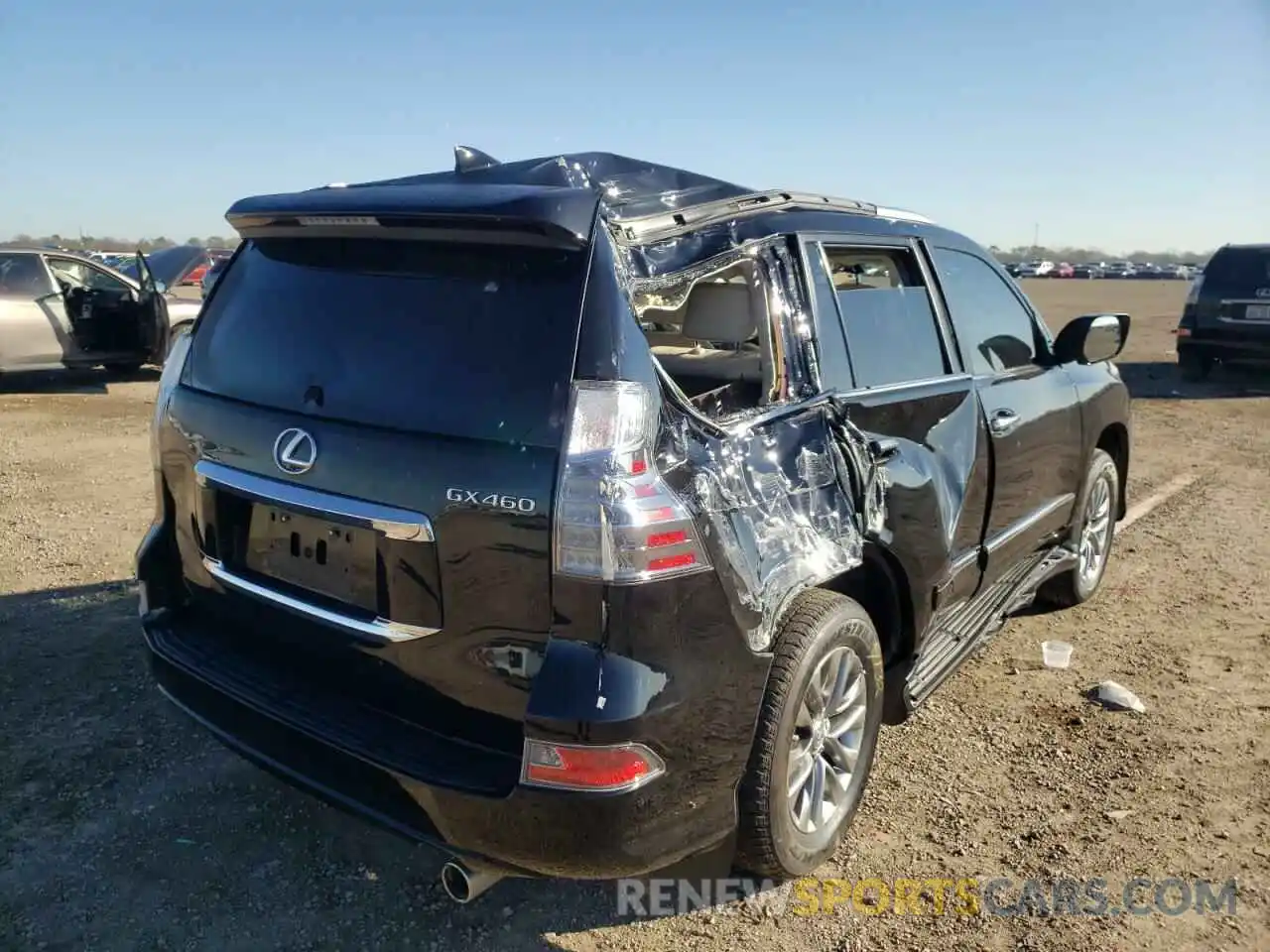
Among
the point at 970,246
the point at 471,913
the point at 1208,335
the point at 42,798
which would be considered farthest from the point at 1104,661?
the point at 1208,335

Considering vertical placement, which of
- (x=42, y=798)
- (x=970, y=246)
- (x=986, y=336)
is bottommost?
(x=42, y=798)

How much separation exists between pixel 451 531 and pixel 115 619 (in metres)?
3.16

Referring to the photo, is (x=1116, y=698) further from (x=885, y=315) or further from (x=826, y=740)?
(x=885, y=315)

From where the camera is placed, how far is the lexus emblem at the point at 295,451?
2.39m

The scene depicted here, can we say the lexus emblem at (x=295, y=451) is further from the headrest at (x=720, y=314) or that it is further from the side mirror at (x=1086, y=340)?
the side mirror at (x=1086, y=340)

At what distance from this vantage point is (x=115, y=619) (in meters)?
4.57

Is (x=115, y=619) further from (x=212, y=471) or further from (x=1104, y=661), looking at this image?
(x=1104, y=661)

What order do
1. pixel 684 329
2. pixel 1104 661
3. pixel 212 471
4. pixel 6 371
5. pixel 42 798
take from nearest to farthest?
1. pixel 212 471
2. pixel 684 329
3. pixel 42 798
4. pixel 1104 661
5. pixel 6 371

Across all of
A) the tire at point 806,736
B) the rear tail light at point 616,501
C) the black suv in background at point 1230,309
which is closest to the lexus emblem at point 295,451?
the rear tail light at point 616,501

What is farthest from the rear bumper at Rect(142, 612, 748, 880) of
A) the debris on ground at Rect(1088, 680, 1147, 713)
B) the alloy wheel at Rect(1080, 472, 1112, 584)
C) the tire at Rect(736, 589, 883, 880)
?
the alloy wheel at Rect(1080, 472, 1112, 584)

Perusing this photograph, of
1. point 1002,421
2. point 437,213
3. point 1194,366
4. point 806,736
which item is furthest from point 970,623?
point 1194,366

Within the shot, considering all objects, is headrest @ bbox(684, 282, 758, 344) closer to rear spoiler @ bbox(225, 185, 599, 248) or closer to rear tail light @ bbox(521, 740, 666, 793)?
rear spoiler @ bbox(225, 185, 599, 248)

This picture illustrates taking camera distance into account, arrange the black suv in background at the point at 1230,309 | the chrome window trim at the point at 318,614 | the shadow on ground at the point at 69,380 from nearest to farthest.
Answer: the chrome window trim at the point at 318,614 < the shadow on ground at the point at 69,380 < the black suv in background at the point at 1230,309

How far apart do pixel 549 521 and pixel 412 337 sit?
2.15ft
